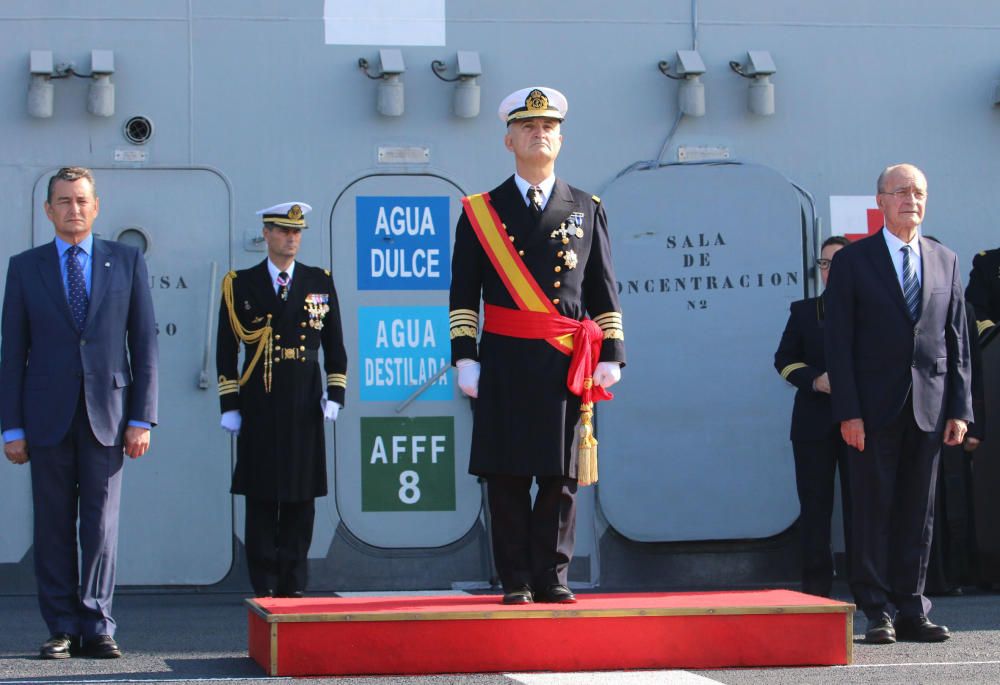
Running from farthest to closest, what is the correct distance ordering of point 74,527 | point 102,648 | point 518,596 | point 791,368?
point 791,368 → point 74,527 → point 102,648 → point 518,596

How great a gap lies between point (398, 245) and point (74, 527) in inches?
116

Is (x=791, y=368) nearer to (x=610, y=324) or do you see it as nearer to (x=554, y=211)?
(x=610, y=324)

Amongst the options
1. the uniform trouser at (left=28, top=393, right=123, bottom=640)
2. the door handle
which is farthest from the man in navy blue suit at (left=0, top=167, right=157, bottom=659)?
the door handle

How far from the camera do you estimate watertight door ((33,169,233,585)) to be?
782cm

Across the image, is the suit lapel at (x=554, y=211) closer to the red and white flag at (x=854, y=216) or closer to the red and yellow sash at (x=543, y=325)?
the red and yellow sash at (x=543, y=325)

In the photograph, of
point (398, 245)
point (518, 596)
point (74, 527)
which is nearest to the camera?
point (518, 596)

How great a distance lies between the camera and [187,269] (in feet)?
25.9

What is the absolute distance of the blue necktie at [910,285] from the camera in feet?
18.5

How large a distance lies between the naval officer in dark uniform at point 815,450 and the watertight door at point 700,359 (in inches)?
30.9

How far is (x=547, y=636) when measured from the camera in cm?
480

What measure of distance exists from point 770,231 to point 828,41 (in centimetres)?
106

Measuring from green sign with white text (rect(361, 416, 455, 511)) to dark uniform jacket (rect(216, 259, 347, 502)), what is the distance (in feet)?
2.42

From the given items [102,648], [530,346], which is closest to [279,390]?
[102,648]

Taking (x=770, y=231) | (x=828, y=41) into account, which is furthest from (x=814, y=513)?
(x=828, y=41)
